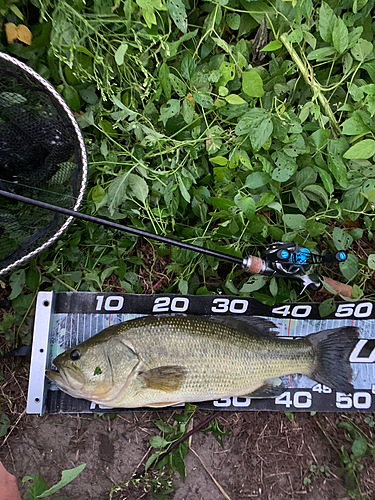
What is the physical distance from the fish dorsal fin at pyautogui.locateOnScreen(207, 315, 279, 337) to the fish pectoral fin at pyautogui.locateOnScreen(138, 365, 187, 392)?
36cm

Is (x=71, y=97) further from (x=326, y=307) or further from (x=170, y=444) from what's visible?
(x=170, y=444)

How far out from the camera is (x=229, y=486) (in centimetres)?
232

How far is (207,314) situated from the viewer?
2.22 m

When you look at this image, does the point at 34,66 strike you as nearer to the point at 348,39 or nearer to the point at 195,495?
the point at 348,39

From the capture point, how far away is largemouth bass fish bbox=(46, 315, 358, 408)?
194 cm

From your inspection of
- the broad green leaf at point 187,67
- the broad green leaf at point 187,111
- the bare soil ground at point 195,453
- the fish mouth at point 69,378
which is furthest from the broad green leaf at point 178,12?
the bare soil ground at point 195,453

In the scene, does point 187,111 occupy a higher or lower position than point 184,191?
higher

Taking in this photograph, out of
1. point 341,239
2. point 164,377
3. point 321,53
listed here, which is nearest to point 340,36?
point 321,53

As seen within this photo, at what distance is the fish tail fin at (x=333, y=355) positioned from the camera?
2.15 metres

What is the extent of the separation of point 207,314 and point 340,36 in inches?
72.0

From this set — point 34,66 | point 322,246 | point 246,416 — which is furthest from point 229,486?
point 34,66

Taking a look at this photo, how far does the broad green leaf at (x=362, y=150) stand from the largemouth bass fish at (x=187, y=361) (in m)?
1.07

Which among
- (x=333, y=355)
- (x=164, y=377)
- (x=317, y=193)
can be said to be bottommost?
(x=164, y=377)

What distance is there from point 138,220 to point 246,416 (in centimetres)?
148
